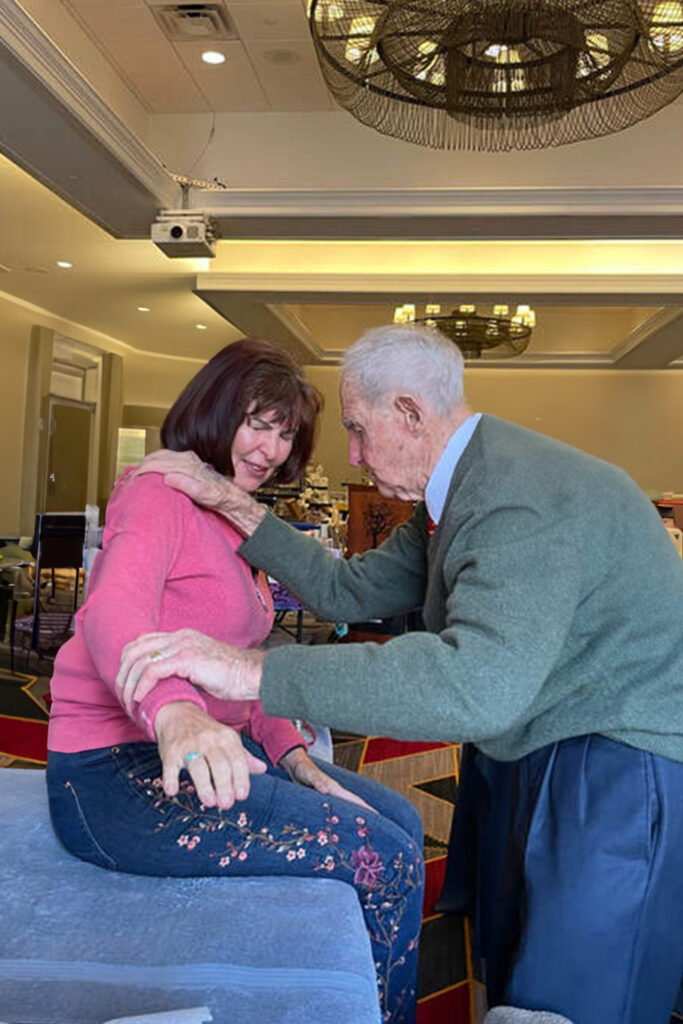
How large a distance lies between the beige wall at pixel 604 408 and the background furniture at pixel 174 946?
11.4m

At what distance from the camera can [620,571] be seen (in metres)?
1.25

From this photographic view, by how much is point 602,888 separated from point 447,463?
682 millimetres

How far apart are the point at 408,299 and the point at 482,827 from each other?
21.6 feet

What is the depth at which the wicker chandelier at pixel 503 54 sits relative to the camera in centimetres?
297

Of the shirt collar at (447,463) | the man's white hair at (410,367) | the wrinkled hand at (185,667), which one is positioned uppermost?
the man's white hair at (410,367)

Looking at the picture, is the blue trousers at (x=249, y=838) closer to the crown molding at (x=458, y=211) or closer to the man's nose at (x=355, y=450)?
the man's nose at (x=355, y=450)

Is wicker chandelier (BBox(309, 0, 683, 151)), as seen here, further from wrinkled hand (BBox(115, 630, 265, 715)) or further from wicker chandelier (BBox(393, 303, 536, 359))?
wicker chandelier (BBox(393, 303, 536, 359))

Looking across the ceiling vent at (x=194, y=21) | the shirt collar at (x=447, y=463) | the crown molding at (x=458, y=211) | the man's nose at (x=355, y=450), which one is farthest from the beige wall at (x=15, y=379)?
the shirt collar at (x=447, y=463)

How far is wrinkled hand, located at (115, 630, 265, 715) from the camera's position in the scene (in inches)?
42.3

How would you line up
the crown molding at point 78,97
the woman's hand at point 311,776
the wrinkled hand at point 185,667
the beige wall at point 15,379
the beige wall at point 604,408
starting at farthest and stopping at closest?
the beige wall at point 604,408
the beige wall at point 15,379
the crown molding at point 78,97
the woman's hand at point 311,776
the wrinkled hand at point 185,667

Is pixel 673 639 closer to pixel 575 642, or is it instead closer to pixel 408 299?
pixel 575 642

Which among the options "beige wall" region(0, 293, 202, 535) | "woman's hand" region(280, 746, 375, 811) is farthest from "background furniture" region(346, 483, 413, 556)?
"beige wall" region(0, 293, 202, 535)

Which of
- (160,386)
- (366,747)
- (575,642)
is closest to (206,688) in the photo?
(575,642)

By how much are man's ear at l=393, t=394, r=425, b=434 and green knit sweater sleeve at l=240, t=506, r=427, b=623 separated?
0.53 metres
